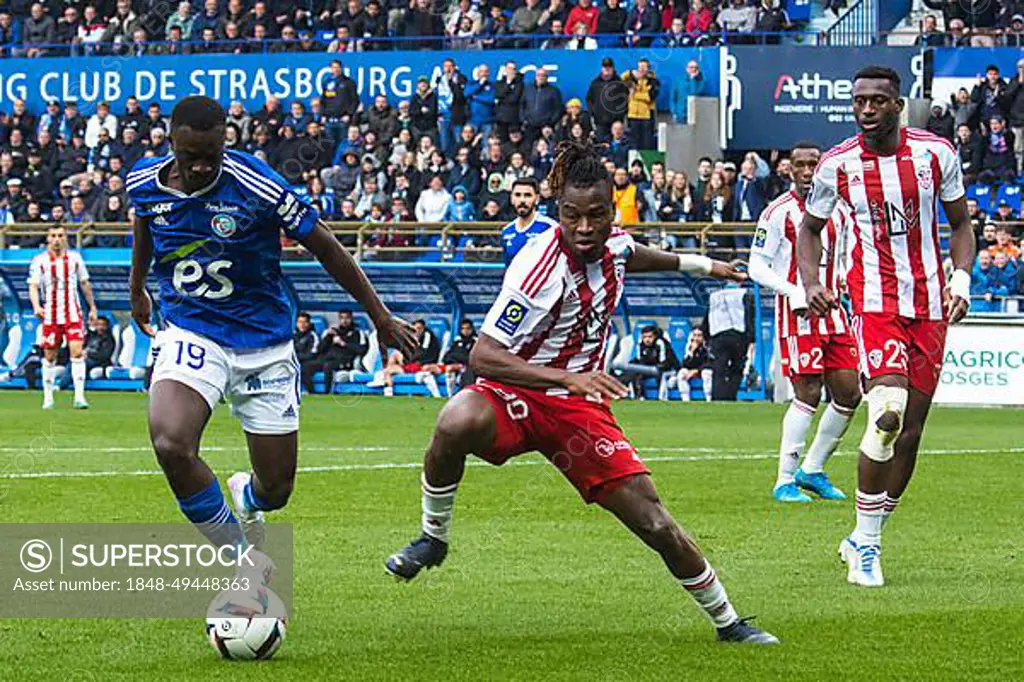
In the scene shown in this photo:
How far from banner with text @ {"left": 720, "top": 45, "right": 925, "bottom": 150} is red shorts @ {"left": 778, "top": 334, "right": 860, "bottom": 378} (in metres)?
18.7

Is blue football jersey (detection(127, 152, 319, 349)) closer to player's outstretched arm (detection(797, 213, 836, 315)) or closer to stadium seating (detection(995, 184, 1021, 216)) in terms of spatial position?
player's outstretched arm (detection(797, 213, 836, 315))

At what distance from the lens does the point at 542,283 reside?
7.48 metres

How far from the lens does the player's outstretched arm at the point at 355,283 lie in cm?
776

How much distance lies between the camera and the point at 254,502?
8344mm

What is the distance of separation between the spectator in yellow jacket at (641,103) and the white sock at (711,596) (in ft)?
78.5

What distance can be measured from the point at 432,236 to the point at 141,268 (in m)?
22.3

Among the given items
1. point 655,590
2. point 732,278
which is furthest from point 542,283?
point 655,590

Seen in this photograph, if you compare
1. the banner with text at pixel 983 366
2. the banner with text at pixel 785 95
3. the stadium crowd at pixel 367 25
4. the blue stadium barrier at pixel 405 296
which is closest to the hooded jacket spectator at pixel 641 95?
the stadium crowd at pixel 367 25

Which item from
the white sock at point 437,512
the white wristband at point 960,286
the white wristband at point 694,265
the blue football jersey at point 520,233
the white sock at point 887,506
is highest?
the white wristband at point 694,265

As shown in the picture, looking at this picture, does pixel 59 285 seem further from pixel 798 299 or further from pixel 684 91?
pixel 798 299

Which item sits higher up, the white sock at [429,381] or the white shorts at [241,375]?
the white shorts at [241,375]

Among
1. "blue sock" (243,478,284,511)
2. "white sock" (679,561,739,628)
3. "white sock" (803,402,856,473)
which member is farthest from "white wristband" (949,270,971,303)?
"white sock" (803,402,856,473)

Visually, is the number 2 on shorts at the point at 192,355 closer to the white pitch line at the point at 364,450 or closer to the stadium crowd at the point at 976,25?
the white pitch line at the point at 364,450

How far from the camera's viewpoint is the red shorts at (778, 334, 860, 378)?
13711 millimetres
